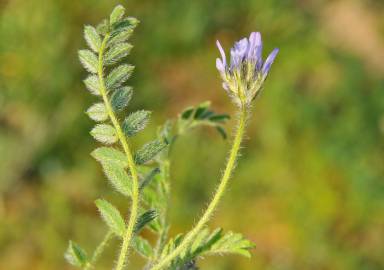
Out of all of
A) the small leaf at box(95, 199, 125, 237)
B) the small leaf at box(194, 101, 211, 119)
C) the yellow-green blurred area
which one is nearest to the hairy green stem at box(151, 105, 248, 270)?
the small leaf at box(95, 199, 125, 237)

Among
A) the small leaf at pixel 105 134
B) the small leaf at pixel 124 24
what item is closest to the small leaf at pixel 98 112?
the small leaf at pixel 105 134

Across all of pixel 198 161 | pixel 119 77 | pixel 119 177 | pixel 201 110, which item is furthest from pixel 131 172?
pixel 198 161

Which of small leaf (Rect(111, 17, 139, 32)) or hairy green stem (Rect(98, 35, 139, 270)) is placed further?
small leaf (Rect(111, 17, 139, 32))

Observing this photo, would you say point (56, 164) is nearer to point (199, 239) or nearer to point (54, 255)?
point (54, 255)

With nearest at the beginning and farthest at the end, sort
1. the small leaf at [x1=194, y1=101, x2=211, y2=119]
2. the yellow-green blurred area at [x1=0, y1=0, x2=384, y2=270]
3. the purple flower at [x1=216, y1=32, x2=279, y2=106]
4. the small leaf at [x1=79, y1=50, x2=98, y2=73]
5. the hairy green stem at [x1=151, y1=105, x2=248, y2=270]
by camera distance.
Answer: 1. the hairy green stem at [x1=151, y1=105, x2=248, y2=270]
2. the purple flower at [x1=216, y1=32, x2=279, y2=106]
3. the small leaf at [x1=79, y1=50, x2=98, y2=73]
4. the small leaf at [x1=194, y1=101, x2=211, y2=119]
5. the yellow-green blurred area at [x1=0, y1=0, x2=384, y2=270]

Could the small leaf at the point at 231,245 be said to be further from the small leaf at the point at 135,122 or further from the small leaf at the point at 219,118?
the small leaf at the point at 219,118

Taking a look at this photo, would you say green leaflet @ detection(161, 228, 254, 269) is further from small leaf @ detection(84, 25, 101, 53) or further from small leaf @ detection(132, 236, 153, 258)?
small leaf @ detection(84, 25, 101, 53)

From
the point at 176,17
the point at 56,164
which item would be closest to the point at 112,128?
the point at 56,164

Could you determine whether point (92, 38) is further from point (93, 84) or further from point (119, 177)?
point (119, 177)
